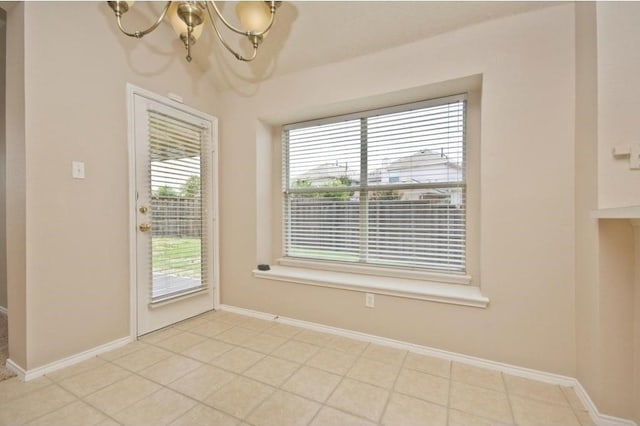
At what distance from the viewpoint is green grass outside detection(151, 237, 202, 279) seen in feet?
8.05

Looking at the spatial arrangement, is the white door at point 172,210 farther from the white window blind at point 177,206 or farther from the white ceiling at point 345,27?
the white ceiling at point 345,27

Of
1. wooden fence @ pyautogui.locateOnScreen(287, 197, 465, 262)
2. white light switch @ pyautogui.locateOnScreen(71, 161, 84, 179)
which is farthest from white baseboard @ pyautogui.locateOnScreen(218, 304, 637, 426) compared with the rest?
white light switch @ pyautogui.locateOnScreen(71, 161, 84, 179)

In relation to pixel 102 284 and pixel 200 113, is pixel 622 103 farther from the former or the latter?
pixel 102 284

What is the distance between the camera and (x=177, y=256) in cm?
262

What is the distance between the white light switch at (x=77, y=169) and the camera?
1936 millimetres

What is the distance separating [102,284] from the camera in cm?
210

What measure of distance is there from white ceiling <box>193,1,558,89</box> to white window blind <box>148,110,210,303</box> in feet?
2.78

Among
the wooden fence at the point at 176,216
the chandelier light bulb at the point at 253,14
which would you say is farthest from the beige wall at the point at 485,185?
the chandelier light bulb at the point at 253,14

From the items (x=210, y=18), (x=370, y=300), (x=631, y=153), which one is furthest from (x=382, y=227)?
(x=210, y=18)

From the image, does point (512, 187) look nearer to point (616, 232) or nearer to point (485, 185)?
point (485, 185)

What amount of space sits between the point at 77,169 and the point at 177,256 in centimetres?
105

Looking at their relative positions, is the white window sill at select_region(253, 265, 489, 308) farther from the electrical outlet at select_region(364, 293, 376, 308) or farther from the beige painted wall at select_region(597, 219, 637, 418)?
the beige painted wall at select_region(597, 219, 637, 418)

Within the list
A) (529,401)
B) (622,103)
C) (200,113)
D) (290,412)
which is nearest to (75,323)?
(290,412)

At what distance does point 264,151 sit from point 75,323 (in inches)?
83.3
